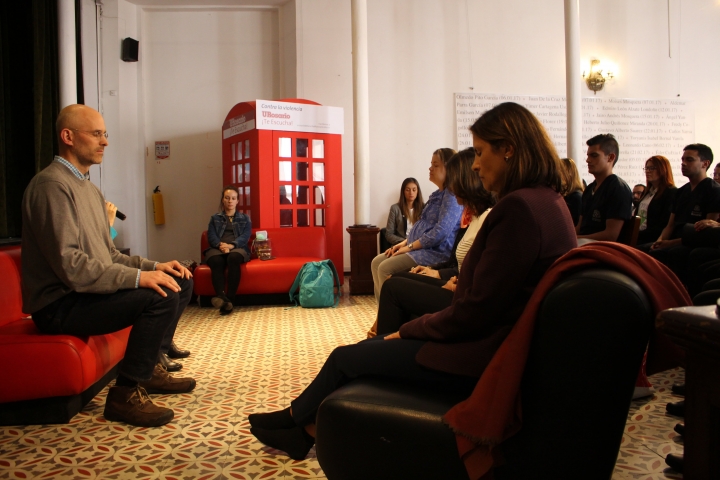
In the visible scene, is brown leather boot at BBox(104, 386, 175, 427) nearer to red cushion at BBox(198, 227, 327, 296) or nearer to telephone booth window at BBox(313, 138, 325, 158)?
red cushion at BBox(198, 227, 327, 296)

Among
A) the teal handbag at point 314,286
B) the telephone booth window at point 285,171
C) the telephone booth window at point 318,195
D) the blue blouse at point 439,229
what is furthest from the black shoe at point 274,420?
the telephone booth window at point 318,195

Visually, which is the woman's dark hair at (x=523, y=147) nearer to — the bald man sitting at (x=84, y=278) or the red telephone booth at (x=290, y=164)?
the bald man sitting at (x=84, y=278)

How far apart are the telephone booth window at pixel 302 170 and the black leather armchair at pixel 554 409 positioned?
4813 millimetres

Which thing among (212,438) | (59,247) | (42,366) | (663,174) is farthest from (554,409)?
(663,174)

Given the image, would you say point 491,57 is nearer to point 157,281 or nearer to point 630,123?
point 630,123

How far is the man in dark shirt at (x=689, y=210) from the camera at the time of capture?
3.82m

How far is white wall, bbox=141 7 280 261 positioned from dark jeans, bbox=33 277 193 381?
16.8 ft

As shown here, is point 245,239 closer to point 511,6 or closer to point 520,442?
point 520,442

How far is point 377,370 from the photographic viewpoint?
1.54 m

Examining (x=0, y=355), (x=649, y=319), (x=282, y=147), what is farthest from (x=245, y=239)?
(x=649, y=319)

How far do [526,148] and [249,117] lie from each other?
191 inches

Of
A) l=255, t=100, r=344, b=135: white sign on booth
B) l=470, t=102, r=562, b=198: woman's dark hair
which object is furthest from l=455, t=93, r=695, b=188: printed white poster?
l=470, t=102, r=562, b=198: woman's dark hair

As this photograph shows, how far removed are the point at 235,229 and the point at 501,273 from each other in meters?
→ 4.40

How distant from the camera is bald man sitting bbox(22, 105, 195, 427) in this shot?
7.14ft
